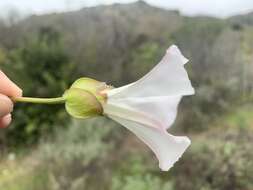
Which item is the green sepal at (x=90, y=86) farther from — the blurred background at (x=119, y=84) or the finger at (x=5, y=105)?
the blurred background at (x=119, y=84)

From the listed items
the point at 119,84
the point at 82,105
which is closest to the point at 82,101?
the point at 82,105

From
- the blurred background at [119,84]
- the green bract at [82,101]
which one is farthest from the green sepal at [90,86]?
the blurred background at [119,84]

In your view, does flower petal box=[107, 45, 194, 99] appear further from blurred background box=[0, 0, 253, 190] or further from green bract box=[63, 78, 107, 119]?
blurred background box=[0, 0, 253, 190]

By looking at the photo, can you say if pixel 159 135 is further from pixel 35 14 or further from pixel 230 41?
pixel 35 14

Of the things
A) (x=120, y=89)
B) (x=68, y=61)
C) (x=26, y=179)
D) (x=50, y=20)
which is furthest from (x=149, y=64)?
(x=120, y=89)

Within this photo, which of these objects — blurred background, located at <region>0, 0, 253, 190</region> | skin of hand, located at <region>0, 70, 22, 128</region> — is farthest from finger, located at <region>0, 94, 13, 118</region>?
blurred background, located at <region>0, 0, 253, 190</region>
